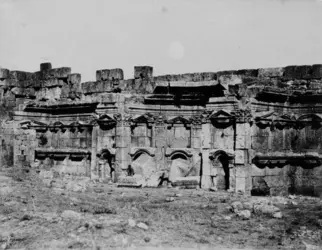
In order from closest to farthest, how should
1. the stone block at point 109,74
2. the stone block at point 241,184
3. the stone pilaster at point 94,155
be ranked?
the stone block at point 241,184 < the stone pilaster at point 94,155 < the stone block at point 109,74

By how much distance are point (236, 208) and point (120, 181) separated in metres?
5.85

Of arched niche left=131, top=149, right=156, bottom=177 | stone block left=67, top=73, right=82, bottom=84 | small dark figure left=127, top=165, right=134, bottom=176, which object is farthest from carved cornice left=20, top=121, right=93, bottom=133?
small dark figure left=127, top=165, right=134, bottom=176

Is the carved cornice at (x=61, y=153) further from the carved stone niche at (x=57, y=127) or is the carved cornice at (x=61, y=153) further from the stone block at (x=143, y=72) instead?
the stone block at (x=143, y=72)

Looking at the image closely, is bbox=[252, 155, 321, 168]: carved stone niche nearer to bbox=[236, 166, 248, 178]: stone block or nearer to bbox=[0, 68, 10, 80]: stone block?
bbox=[236, 166, 248, 178]: stone block

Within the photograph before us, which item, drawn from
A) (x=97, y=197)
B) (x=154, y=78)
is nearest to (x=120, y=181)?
(x=97, y=197)

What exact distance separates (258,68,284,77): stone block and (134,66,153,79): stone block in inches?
179

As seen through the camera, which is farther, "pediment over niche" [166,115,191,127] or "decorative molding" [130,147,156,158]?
"pediment over niche" [166,115,191,127]

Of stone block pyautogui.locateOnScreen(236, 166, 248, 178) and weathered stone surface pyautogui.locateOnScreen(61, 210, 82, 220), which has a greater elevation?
stone block pyautogui.locateOnScreen(236, 166, 248, 178)

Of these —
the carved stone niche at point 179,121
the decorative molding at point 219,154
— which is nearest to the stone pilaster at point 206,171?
the decorative molding at point 219,154

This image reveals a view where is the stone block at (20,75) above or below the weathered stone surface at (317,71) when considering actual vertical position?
above

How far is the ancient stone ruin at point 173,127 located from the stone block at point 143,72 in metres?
0.04

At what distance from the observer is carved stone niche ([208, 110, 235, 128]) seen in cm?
1465

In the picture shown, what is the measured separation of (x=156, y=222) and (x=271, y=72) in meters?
8.53

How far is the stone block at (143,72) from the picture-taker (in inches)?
764
